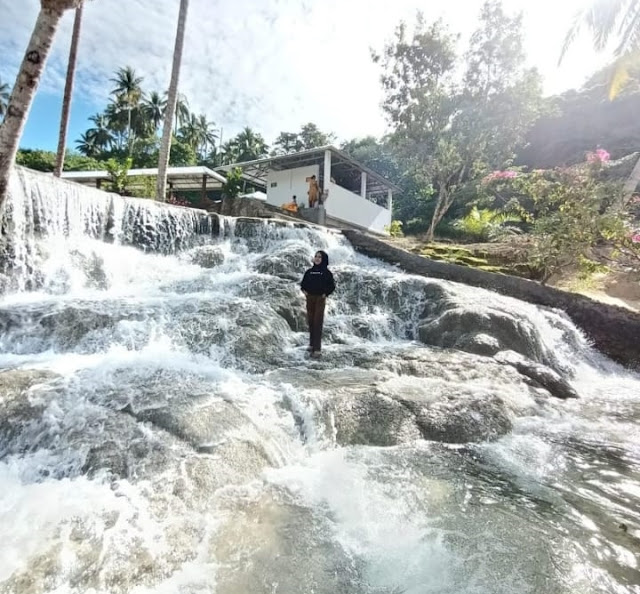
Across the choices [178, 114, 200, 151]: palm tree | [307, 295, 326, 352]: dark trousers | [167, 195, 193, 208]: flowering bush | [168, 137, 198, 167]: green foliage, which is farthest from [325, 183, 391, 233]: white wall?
[178, 114, 200, 151]: palm tree

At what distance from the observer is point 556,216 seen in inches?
425

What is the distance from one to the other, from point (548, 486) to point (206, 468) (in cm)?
285

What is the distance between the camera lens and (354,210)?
73.7 ft

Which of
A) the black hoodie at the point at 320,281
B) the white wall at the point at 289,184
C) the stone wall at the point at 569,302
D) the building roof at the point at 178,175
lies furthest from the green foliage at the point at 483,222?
the black hoodie at the point at 320,281

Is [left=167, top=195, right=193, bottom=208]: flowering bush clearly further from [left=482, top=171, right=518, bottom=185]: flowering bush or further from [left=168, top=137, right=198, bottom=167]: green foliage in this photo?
[left=168, top=137, right=198, bottom=167]: green foliage

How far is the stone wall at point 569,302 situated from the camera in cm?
939

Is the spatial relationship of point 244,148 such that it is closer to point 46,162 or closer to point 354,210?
point 46,162

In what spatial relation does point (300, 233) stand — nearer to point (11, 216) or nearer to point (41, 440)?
point (11, 216)

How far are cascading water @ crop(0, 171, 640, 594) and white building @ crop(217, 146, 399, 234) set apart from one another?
44.4 ft

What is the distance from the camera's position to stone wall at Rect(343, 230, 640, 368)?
9391 millimetres

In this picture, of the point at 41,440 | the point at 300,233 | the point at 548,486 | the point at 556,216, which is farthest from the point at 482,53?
the point at 41,440

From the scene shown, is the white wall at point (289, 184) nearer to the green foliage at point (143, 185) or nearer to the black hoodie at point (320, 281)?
the green foliage at point (143, 185)

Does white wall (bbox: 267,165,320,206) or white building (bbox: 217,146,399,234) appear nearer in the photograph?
white building (bbox: 217,146,399,234)

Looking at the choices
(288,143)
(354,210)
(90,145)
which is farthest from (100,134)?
(354,210)
